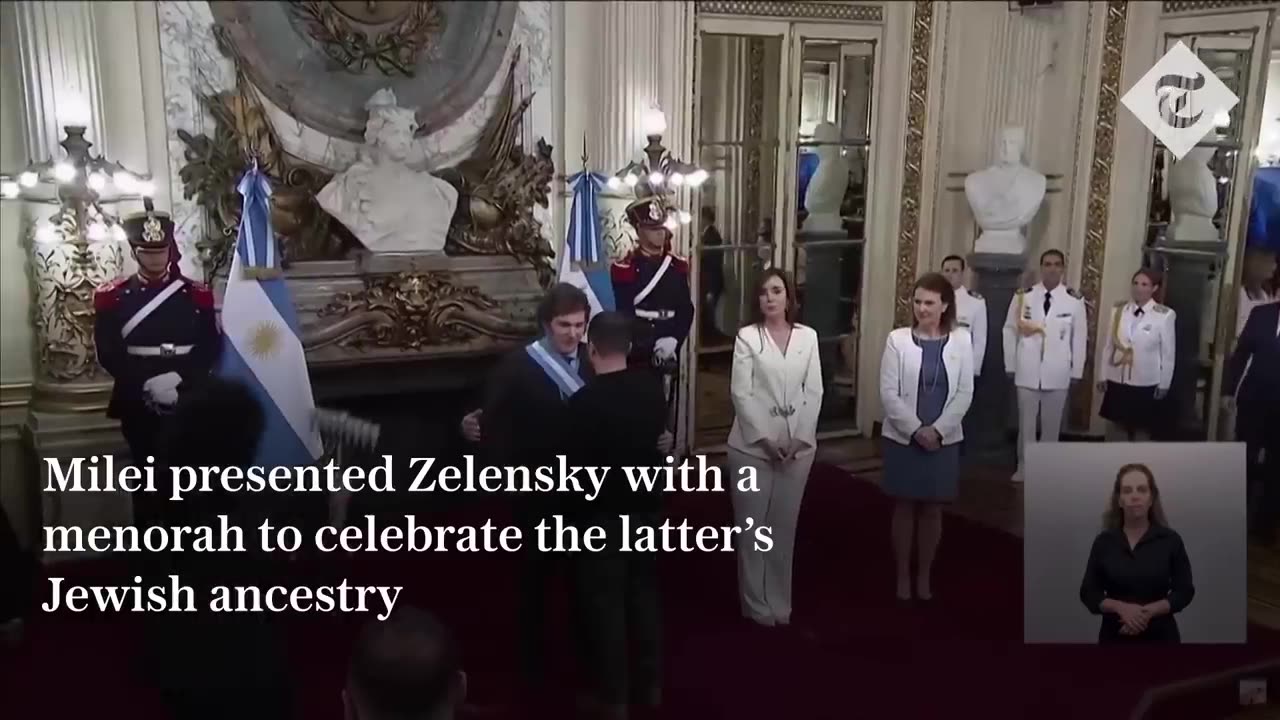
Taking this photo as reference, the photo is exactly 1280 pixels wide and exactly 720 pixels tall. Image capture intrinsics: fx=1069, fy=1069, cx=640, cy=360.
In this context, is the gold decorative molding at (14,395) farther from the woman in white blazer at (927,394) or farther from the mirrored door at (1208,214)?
the mirrored door at (1208,214)

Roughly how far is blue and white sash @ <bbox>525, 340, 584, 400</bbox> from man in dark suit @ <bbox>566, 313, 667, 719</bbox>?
0.15m

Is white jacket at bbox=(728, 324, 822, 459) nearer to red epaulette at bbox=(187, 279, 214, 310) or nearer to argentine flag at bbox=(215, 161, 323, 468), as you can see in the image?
argentine flag at bbox=(215, 161, 323, 468)

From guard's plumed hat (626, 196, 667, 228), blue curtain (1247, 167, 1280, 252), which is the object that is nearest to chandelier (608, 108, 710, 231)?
guard's plumed hat (626, 196, 667, 228)

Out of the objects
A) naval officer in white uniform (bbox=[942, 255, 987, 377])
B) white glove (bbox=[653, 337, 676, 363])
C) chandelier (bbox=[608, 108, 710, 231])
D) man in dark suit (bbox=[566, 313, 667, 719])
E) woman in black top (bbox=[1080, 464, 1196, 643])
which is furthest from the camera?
naval officer in white uniform (bbox=[942, 255, 987, 377])

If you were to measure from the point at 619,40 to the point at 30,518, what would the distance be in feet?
11.5

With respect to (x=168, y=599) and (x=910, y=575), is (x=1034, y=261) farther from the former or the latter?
(x=168, y=599)

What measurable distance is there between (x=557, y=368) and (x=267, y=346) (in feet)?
5.22

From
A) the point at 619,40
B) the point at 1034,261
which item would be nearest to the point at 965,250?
the point at 1034,261

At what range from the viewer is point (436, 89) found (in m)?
5.27

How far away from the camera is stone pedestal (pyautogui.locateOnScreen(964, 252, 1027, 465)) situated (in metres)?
5.93

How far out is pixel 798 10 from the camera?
5.95 meters

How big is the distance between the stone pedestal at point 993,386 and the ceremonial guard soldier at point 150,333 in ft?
13.3

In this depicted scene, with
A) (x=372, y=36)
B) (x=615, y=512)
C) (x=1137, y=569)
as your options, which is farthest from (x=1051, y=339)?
(x=372, y=36)

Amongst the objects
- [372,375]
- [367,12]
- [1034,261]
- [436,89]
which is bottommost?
[372,375]
